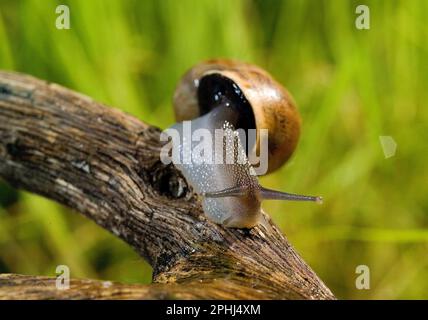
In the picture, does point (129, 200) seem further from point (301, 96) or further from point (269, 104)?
point (301, 96)

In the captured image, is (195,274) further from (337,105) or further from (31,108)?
(337,105)

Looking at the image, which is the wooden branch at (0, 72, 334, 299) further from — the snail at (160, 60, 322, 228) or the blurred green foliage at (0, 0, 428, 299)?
the blurred green foliage at (0, 0, 428, 299)

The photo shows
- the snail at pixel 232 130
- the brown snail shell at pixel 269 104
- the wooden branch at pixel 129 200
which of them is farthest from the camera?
the brown snail shell at pixel 269 104

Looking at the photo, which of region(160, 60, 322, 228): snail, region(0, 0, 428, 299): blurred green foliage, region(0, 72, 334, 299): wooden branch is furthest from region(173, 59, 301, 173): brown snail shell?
region(0, 0, 428, 299): blurred green foliage

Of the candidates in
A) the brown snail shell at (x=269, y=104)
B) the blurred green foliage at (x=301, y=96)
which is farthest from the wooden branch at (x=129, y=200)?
the blurred green foliage at (x=301, y=96)

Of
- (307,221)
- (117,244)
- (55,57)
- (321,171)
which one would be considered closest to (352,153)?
(321,171)

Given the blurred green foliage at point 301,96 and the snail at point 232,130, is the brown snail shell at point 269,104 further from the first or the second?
the blurred green foliage at point 301,96
